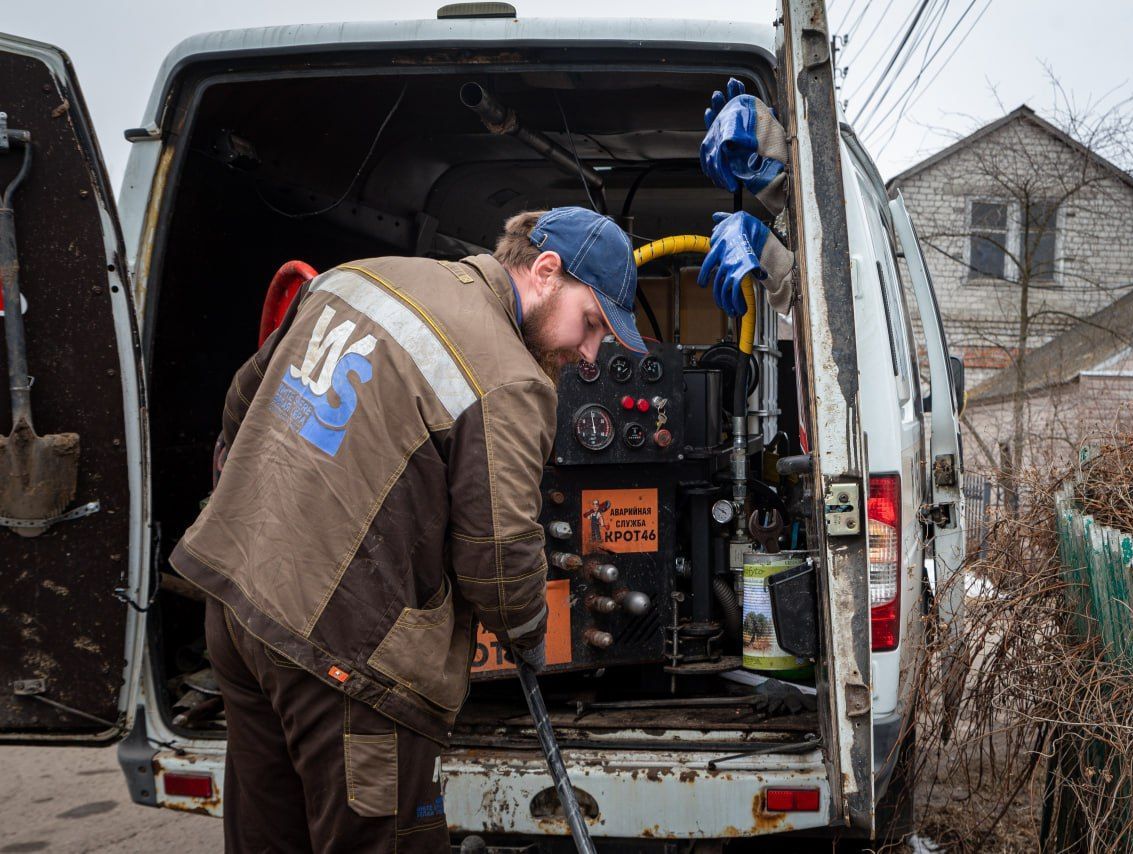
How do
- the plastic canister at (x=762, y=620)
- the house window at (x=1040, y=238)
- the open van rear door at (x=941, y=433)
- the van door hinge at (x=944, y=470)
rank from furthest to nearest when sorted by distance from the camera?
the house window at (x=1040, y=238)
the van door hinge at (x=944, y=470)
the open van rear door at (x=941, y=433)
the plastic canister at (x=762, y=620)

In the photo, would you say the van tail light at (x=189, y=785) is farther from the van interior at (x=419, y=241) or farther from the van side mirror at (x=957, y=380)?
the van side mirror at (x=957, y=380)

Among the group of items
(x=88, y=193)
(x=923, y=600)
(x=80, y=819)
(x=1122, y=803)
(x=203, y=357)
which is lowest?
(x=80, y=819)

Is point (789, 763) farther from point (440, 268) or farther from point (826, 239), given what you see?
point (440, 268)

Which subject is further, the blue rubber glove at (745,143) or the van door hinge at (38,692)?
the van door hinge at (38,692)

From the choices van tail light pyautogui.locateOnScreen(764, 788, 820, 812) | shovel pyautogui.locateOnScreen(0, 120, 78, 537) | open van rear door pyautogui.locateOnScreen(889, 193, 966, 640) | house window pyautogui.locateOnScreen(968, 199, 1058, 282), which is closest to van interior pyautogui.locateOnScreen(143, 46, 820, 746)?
van tail light pyautogui.locateOnScreen(764, 788, 820, 812)

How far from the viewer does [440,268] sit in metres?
2.19

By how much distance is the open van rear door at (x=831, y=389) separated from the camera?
2.18 metres

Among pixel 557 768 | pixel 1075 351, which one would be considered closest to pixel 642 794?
pixel 557 768

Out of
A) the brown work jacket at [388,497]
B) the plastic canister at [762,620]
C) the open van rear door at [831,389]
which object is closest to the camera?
the brown work jacket at [388,497]

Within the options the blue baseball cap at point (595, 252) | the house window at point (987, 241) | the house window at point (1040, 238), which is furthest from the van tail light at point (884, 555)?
the house window at point (987, 241)

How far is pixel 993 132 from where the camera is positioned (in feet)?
56.6

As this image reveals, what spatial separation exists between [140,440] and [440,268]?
113cm

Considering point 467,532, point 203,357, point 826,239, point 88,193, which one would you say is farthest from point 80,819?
point 826,239

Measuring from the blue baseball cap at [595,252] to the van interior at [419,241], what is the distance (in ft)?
2.35
